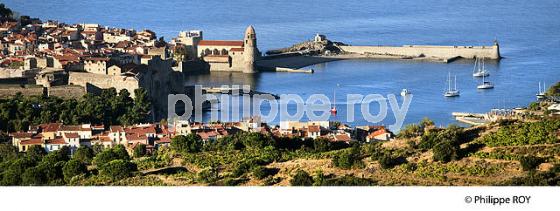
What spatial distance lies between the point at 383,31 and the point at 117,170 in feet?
76.4

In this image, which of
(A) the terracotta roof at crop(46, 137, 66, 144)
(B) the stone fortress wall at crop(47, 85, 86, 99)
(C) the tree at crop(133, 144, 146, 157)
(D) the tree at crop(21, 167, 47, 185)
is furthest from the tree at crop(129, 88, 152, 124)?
(D) the tree at crop(21, 167, 47, 185)

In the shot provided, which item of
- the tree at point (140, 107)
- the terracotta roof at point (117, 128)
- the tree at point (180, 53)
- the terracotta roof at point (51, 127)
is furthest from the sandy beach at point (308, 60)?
the terracotta roof at point (117, 128)

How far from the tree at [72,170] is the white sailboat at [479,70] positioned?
46.8 feet

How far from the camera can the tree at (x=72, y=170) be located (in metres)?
8.36

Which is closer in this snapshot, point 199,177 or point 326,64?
point 199,177

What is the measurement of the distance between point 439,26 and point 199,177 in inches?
984

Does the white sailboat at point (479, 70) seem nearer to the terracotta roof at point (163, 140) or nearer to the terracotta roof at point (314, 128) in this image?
the terracotta roof at point (314, 128)

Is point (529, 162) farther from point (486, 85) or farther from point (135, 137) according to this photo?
point (486, 85)

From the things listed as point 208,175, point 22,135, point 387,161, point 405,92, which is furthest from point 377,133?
point 405,92

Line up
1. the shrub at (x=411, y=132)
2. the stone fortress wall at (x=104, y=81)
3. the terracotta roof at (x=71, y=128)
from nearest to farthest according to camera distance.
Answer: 1. the shrub at (x=411, y=132)
2. the terracotta roof at (x=71, y=128)
3. the stone fortress wall at (x=104, y=81)
